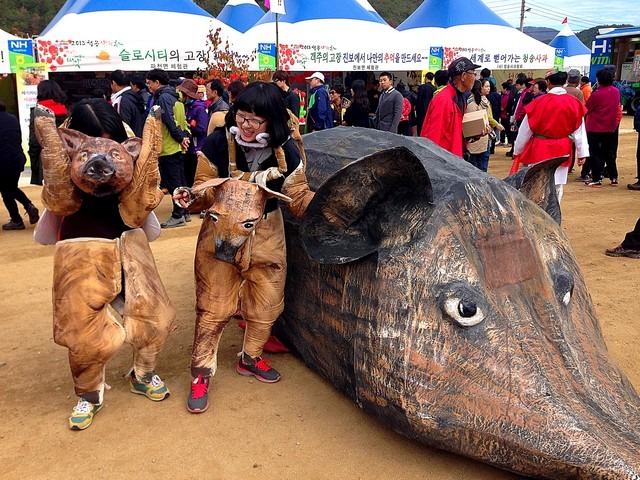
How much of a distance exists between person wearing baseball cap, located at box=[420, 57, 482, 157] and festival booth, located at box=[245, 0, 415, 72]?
25.6ft

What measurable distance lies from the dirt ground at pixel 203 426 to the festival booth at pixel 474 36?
12.2 meters

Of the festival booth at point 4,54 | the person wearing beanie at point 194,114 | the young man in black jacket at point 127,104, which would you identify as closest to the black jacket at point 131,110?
the young man in black jacket at point 127,104

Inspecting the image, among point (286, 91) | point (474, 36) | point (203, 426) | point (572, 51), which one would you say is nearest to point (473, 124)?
point (203, 426)

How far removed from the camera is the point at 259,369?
11.3 feet

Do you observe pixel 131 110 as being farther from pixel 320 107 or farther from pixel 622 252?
pixel 622 252

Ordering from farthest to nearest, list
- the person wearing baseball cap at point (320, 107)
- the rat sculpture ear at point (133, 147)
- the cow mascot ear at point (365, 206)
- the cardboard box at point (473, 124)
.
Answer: the person wearing baseball cap at point (320, 107), the cardboard box at point (473, 124), the rat sculpture ear at point (133, 147), the cow mascot ear at point (365, 206)

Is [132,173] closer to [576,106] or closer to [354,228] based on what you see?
[354,228]

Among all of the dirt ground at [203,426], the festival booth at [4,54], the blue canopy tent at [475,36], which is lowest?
the dirt ground at [203,426]

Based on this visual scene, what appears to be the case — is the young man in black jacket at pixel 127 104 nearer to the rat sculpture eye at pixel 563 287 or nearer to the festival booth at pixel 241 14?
the rat sculpture eye at pixel 563 287

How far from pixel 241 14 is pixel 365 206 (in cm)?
1779

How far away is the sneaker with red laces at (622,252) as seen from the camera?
5.70 metres

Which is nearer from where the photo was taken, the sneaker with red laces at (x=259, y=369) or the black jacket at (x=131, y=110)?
the sneaker with red laces at (x=259, y=369)

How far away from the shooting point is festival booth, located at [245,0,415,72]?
12625 mm

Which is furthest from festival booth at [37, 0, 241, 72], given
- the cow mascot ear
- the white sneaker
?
the cow mascot ear
